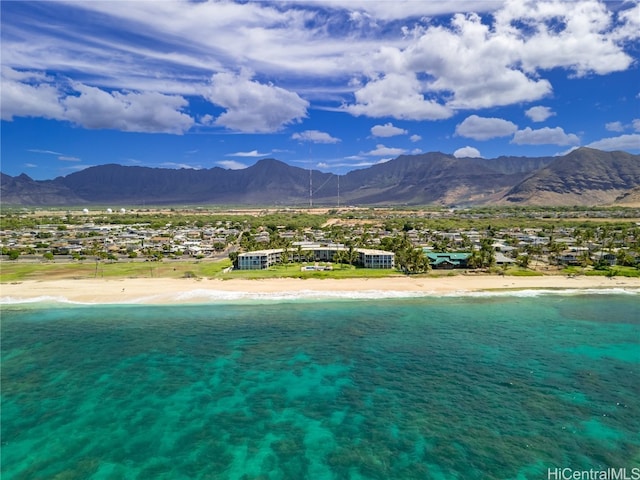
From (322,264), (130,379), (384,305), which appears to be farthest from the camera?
(322,264)

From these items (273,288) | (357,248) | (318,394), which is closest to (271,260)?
(273,288)

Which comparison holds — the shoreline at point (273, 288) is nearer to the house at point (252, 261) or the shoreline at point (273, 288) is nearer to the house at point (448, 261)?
the house at point (448, 261)

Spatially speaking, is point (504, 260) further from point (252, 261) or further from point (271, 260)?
point (252, 261)

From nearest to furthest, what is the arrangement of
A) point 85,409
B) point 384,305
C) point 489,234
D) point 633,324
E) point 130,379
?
1. point 85,409
2. point 130,379
3. point 633,324
4. point 384,305
5. point 489,234

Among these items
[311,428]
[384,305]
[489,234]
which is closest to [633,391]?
[311,428]

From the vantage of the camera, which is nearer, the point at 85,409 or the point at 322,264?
the point at 85,409

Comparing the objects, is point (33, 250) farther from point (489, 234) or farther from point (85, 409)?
point (489, 234)
